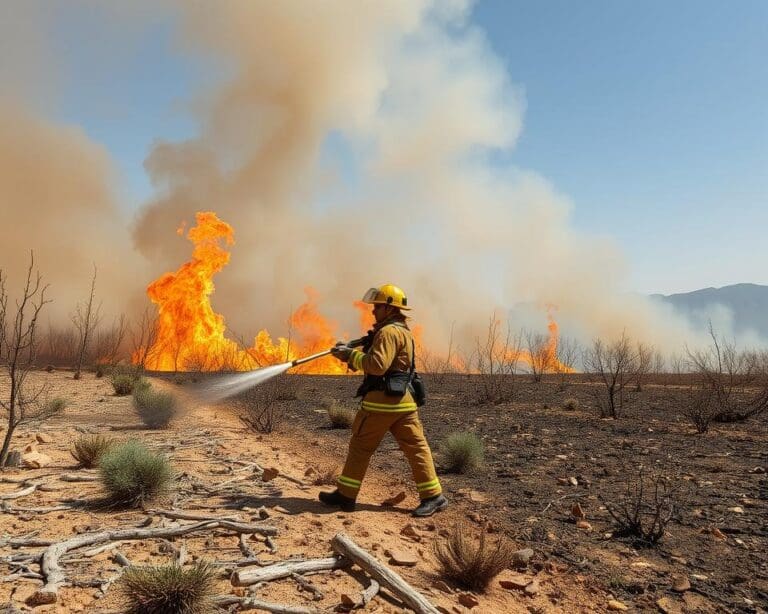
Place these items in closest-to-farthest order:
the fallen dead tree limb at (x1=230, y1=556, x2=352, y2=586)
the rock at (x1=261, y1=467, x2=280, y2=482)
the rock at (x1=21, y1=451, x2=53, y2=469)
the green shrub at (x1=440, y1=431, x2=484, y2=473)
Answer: the fallen dead tree limb at (x1=230, y1=556, x2=352, y2=586) → the rock at (x1=261, y1=467, x2=280, y2=482) → the rock at (x1=21, y1=451, x2=53, y2=469) → the green shrub at (x1=440, y1=431, x2=484, y2=473)

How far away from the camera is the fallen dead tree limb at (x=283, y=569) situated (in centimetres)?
334

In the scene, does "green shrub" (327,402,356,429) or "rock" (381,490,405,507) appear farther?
"green shrub" (327,402,356,429)

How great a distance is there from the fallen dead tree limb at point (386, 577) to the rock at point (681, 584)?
2.07m

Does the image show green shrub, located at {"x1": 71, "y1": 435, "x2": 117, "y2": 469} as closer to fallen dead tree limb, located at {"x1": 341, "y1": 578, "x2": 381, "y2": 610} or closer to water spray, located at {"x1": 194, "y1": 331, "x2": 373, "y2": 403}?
water spray, located at {"x1": 194, "y1": 331, "x2": 373, "y2": 403}

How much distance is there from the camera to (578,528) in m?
5.11

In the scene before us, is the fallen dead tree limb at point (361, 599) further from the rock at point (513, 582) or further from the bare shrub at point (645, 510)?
the bare shrub at point (645, 510)

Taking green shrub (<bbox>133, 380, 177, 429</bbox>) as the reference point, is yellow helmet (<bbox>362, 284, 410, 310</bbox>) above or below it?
above

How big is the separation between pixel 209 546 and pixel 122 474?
1.52m

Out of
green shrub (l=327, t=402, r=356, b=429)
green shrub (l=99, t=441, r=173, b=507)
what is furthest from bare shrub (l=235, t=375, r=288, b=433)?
green shrub (l=99, t=441, r=173, b=507)

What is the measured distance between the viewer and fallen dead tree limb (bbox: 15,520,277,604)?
312 cm

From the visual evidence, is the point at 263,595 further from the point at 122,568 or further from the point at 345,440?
the point at 345,440

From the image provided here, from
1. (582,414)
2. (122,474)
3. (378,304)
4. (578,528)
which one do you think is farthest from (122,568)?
(582,414)

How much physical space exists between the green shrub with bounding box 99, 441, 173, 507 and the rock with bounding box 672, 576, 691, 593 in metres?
4.71

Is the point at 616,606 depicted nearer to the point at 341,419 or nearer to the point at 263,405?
the point at 341,419
